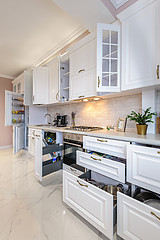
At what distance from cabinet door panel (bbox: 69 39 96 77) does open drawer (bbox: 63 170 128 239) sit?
1.58 m

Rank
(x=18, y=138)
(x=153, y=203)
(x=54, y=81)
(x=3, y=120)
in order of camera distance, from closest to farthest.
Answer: (x=153, y=203), (x=54, y=81), (x=18, y=138), (x=3, y=120)

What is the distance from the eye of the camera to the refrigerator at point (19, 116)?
3.30 m

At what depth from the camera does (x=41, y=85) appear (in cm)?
283

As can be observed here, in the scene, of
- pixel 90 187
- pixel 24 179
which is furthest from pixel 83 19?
pixel 24 179

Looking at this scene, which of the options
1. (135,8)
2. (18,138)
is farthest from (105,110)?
(18,138)

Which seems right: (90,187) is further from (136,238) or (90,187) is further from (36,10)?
(36,10)

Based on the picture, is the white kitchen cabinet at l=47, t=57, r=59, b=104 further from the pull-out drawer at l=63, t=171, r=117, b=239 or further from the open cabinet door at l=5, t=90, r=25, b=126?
the pull-out drawer at l=63, t=171, r=117, b=239

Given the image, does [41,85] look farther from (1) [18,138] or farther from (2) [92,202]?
(2) [92,202]

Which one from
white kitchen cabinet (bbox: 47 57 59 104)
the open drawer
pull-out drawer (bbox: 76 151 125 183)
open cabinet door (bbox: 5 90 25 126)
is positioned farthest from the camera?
open cabinet door (bbox: 5 90 25 126)

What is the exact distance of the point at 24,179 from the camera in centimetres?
221

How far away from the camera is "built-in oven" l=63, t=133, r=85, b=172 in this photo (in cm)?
177

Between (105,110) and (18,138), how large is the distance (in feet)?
9.10

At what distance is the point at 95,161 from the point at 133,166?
17.2 inches

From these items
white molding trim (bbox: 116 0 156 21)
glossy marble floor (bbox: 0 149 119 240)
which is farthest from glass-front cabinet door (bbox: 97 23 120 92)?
glossy marble floor (bbox: 0 149 119 240)
